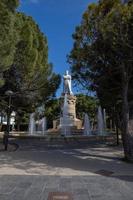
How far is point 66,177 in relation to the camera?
381 inches

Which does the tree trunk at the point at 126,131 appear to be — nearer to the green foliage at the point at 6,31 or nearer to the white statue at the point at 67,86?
the green foliage at the point at 6,31

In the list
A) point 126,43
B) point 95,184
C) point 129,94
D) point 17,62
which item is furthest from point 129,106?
point 17,62

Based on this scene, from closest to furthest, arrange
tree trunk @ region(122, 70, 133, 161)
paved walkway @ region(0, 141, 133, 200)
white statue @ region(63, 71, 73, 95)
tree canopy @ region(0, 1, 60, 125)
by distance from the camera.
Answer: paved walkway @ region(0, 141, 133, 200), tree trunk @ region(122, 70, 133, 161), tree canopy @ region(0, 1, 60, 125), white statue @ region(63, 71, 73, 95)

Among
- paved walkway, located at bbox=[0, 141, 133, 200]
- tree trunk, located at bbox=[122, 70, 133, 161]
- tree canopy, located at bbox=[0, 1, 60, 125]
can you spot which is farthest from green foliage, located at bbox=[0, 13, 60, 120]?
paved walkway, located at bbox=[0, 141, 133, 200]

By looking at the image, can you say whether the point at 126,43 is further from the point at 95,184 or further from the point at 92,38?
the point at 95,184

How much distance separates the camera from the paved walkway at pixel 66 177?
745 cm

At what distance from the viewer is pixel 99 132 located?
28.4 metres

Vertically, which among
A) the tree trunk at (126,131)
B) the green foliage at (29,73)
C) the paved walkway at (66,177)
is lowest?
the paved walkway at (66,177)

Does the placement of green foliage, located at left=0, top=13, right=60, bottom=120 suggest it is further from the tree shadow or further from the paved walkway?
the paved walkway

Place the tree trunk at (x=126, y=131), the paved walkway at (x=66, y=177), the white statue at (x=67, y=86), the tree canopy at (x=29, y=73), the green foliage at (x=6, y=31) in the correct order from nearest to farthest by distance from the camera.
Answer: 1. the paved walkway at (x=66, y=177)
2. the tree trunk at (x=126, y=131)
3. the green foliage at (x=6, y=31)
4. the tree canopy at (x=29, y=73)
5. the white statue at (x=67, y=86)

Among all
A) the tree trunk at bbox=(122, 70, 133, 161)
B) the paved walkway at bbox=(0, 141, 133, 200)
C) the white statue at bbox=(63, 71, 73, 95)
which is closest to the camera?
the paved walkway at bbox=(0, 141, 133, 200)

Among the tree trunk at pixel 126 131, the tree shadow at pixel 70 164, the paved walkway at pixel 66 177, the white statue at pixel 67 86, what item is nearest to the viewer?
the paved walkway at pixel 66 177

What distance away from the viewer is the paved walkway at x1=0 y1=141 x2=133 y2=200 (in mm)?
7453

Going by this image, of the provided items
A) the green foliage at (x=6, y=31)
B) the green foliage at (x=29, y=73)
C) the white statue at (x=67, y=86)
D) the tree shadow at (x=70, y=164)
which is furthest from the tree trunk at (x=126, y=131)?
the white statue at (x=67, y=86)
